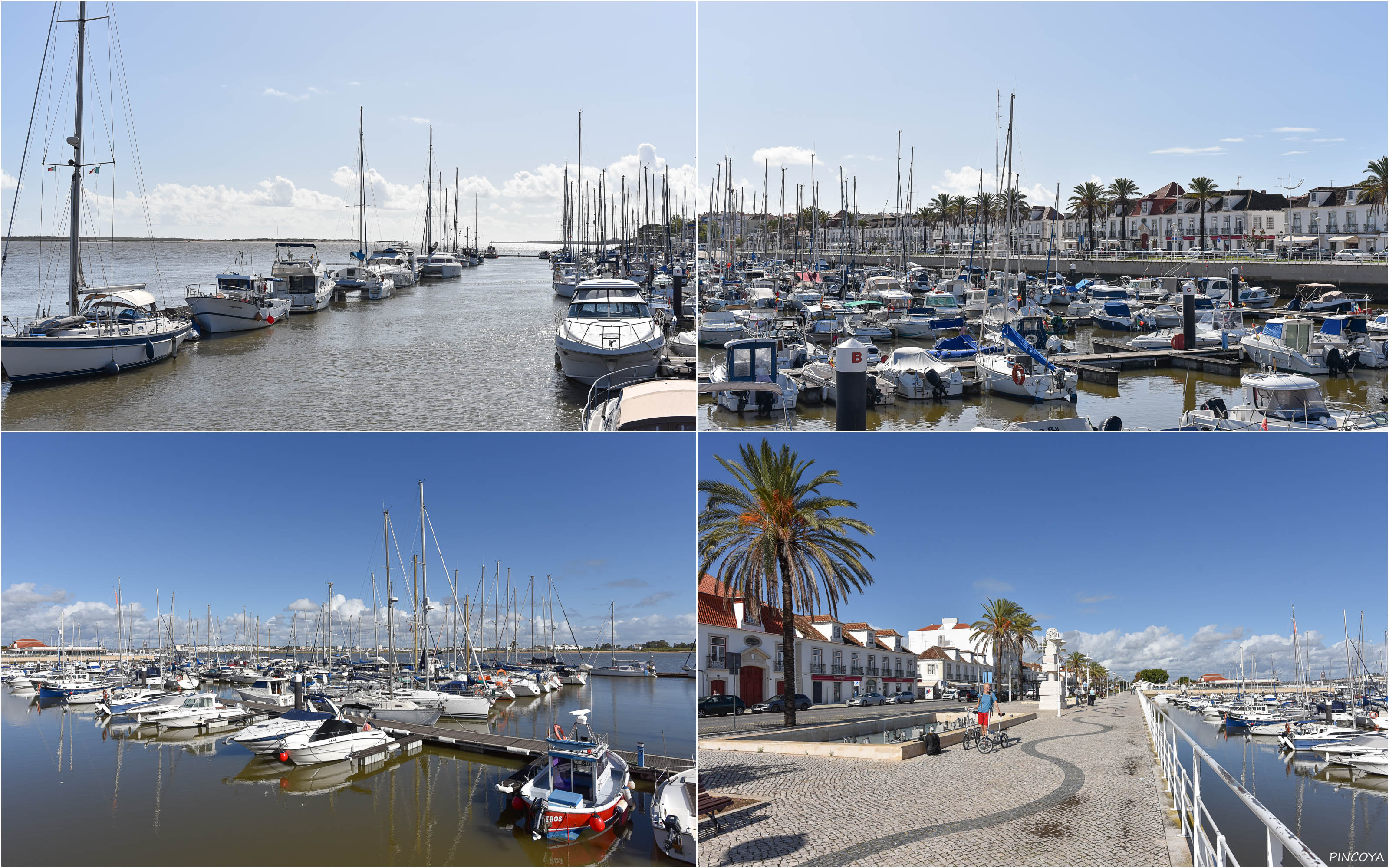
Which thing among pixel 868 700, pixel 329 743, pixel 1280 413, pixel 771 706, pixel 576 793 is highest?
pixel 1280 413

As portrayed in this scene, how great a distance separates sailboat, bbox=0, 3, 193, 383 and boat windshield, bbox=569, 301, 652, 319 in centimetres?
1247

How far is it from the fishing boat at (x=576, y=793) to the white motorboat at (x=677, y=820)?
1.28 metres

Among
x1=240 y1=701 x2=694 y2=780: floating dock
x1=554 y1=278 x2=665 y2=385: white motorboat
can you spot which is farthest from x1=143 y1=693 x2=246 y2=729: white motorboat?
x1=554 y1=278 x2=665 y2=385: white motorboat

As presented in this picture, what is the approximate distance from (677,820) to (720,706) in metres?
14.0

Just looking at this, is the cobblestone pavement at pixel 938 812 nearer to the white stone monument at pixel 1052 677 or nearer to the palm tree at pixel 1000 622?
the white stone monument at pixel 1052 677

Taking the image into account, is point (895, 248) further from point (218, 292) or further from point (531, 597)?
→ point (218, 292)

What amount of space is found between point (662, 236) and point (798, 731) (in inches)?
2500

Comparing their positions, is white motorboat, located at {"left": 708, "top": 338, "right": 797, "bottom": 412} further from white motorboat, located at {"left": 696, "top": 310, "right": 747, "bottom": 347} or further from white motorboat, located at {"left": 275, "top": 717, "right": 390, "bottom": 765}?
white motorboat, located at {"left": 275, "top": 717, "right": 390, "bottom": 765}

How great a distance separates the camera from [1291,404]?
23641 millimetres

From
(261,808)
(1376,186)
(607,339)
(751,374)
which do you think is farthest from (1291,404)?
(1376,186)

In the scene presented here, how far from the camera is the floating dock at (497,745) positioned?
858 inches

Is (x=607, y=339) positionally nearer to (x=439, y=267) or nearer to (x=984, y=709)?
(x=984, y=709)

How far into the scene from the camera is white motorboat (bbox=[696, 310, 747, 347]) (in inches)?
1505


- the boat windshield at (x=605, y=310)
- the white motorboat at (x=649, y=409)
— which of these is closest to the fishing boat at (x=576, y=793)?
the white motorboat at (x=649, y=409)
